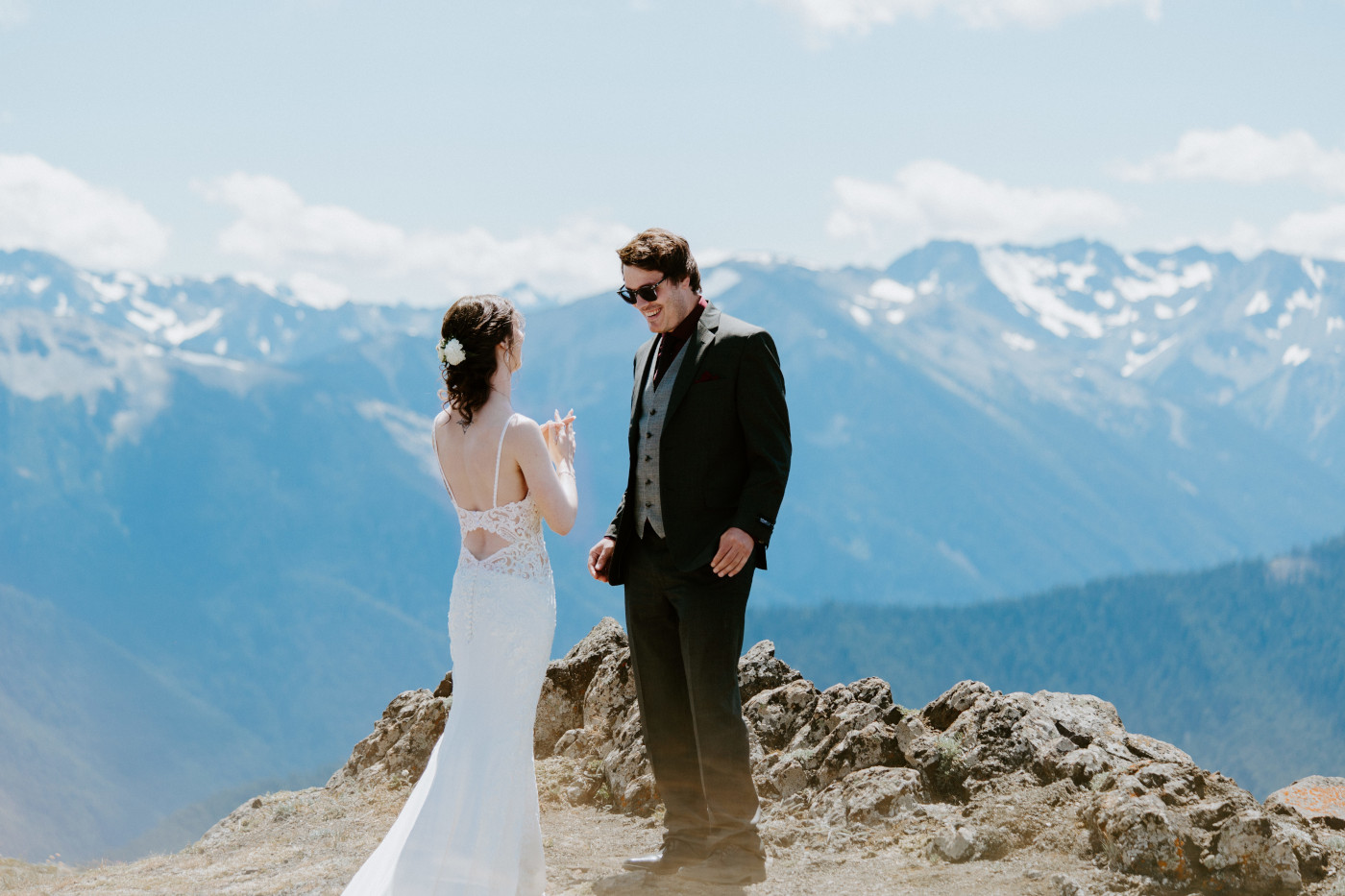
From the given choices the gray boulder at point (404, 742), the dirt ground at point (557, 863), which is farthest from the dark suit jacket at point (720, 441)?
the gray boulder at point (404, 742)

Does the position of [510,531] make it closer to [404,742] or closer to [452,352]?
[452,352]

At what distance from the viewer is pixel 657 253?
192 inches

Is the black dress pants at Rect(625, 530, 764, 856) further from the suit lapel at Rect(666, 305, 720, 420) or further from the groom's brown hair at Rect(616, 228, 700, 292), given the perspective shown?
the groom's brown hair at Rect(616, 228, 700, 292)

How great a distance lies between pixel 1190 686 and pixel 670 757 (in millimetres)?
164875

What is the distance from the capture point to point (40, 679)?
186m

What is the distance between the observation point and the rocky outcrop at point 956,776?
521cm

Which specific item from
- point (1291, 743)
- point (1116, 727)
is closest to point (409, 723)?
point (1116, 727)

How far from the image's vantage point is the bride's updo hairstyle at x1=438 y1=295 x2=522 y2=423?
466 cm

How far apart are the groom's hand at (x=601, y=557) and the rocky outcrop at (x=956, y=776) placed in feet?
6.63

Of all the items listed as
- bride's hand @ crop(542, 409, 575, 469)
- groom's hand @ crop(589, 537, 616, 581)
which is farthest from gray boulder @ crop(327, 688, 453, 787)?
bride's hand @ crop(542, 409, 575, 469)

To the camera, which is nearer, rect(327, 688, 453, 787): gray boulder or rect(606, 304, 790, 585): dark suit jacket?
rect(606, 304, 790, 585): dark suit jacket

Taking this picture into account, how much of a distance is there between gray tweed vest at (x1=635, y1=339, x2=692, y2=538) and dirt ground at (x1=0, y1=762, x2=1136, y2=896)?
1.68 metres

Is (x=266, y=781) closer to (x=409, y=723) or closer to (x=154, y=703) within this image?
(x=154, y=703)

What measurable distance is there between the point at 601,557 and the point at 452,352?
1302 millimetres
